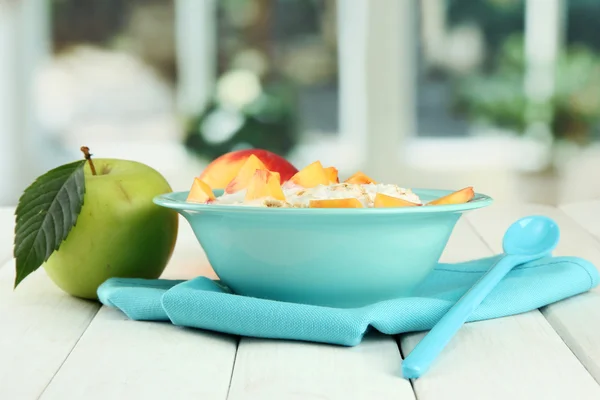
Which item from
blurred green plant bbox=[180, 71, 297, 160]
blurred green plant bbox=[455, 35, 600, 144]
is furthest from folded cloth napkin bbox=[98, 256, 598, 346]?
blurred green plant bbox=[455, 35, 600, 144]

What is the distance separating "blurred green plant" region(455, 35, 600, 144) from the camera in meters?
3.38

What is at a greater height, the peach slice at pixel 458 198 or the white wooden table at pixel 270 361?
the peach slice at pixel 458 198

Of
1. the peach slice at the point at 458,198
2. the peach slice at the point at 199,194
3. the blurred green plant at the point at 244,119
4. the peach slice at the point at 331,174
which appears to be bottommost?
the blurred green plant at the point at 244,119

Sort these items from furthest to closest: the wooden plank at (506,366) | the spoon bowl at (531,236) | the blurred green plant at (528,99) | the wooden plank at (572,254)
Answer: the blurred green plant at (528,99)
the spoon bowl at (531,236)
the wooden plank at (572,254)
the wooden plank at (506,366)

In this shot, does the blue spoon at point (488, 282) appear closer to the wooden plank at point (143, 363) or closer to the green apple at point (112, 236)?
the wooden plank at point (143, 363)

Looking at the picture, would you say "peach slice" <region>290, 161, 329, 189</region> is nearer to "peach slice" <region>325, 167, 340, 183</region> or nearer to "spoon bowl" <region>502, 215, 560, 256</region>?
"peach slice" <region>325, 167, 340, 183</region>

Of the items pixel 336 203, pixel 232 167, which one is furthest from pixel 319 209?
pixel 232 167

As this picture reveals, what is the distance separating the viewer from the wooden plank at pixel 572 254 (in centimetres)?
Answer: 58

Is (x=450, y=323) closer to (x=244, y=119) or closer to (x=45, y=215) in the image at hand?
(x=45, y=215)

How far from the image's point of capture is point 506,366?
527 millimetres

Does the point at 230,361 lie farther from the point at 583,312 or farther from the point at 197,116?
the point at 197,116

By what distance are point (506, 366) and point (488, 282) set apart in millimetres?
155

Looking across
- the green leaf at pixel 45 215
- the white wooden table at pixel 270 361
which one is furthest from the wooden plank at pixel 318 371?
the green leaf at pixel 45 215

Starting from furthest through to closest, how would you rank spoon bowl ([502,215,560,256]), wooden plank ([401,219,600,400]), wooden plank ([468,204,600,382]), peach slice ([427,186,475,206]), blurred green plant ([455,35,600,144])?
blurred green plant ([455,35,600,144])
spoon bowl ([502,215,560,256])
peach slice ([427,186,475,206])
wooden plank ([468,204,600,382])
wooden plank ([401,219,600,400])
